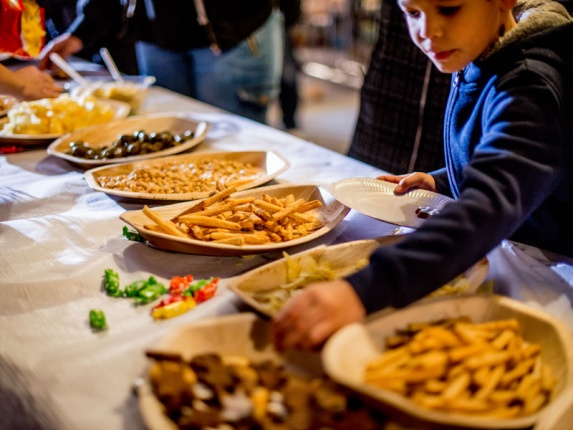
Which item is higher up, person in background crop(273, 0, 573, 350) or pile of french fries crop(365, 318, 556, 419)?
person in background crop(273, 0, 573, 350)

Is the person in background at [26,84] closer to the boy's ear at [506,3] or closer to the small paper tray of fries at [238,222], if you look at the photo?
the small paper tray of fries at [238,222]

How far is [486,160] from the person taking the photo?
0.93 meters

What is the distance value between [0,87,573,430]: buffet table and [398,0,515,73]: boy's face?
383 millimetres

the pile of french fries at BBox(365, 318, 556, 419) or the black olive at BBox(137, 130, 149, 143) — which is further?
the black olive at BBox(137, 130, 149, 143)

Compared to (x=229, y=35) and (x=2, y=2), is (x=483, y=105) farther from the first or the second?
(x=229, y=35)

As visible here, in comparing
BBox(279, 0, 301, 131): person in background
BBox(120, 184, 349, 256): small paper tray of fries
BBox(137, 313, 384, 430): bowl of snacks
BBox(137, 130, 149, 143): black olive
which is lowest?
BBox(279, 0, 301, 131): person in background

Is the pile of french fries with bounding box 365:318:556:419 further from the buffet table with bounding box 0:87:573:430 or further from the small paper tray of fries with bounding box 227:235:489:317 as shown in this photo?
the buffet table with bounding box 0:87:573:430

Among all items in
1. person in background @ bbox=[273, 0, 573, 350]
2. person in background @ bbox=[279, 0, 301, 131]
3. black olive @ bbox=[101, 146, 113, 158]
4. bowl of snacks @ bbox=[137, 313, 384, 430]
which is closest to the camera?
bowl of snacks @ bbox=[137, 313, 384, 430]

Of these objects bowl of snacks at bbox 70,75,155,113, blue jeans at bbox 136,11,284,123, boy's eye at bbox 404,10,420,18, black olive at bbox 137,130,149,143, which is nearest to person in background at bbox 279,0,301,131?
blue jeans at bbox 136,11,284,123

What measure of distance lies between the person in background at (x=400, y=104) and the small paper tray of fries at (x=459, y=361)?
1.52 metres

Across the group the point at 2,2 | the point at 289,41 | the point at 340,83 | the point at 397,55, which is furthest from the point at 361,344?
the point at 340,83

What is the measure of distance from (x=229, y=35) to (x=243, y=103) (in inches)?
14.0

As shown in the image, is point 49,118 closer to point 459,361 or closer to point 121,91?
point 121,91

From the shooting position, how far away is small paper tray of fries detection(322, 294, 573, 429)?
697mm
